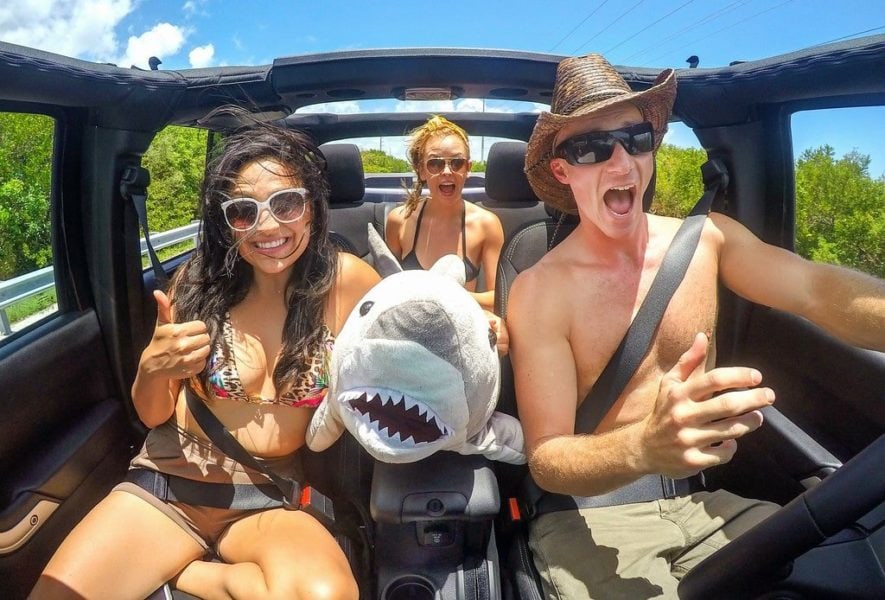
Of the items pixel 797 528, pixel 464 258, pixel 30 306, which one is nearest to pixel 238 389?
pixel 30 306

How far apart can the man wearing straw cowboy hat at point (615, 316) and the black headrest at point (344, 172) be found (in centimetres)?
182

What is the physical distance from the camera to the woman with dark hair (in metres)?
1.45

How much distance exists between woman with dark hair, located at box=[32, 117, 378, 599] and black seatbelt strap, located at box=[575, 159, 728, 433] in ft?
2.75

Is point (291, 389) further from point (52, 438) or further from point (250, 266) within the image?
point (52, 438)

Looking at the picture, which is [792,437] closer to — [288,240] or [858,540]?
[858,540]

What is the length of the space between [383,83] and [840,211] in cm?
170

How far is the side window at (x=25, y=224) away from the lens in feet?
5.77

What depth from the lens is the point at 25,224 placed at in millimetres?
1901

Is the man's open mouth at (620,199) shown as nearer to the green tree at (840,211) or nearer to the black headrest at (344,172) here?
the green tree at (840,211)

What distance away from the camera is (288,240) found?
165 cm

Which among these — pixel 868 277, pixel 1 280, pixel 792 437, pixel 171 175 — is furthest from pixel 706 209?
pixel 171 175

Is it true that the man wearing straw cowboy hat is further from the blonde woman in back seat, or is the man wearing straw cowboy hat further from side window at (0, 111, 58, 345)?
side window at (0, 111, 58, 345)

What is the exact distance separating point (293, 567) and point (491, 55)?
1619 mm

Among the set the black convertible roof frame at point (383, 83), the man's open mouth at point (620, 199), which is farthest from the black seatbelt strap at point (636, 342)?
the black convertible roof frame at point (383, 83)
